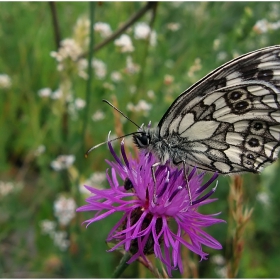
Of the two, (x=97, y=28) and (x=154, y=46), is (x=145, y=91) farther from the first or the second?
(x=97, y=28)

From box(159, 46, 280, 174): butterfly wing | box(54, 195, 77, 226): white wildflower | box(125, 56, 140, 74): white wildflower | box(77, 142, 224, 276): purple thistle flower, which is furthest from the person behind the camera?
box(125, 56, 140, 74): white wildflower

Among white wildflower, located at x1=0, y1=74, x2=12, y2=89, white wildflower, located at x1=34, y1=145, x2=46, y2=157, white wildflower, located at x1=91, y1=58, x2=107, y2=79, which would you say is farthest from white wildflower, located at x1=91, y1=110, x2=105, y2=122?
white wildflower, located at x1=0, y1=74, x2=12, y2=89

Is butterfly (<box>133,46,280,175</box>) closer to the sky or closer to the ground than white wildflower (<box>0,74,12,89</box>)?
closer to the ground

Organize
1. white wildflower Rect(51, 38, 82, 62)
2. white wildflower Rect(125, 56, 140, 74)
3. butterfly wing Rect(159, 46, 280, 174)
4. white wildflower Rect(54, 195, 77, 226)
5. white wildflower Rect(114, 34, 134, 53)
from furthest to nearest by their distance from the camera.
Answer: white wildflower Rect(125, 56, 140, 74), white wildflower Rect(114, 34, 134, 53), white wildflower Rect(54, 195, 77, 226), white wildflower Rect(51, 38, 82, 62), butterfly wing Rect(159, 46, 280, 174)

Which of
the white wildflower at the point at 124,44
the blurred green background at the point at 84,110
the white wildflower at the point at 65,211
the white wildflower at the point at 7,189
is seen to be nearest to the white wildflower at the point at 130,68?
the blurred green background at the point at 84,110

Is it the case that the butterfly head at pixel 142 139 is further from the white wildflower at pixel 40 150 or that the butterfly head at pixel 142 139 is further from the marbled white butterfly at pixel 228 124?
the white wildflower at pixel 40 150

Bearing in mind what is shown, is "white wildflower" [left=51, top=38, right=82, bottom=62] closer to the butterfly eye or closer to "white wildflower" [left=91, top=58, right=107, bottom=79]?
"white wildflower" [left=91, top=58, right=107, bottom=79]

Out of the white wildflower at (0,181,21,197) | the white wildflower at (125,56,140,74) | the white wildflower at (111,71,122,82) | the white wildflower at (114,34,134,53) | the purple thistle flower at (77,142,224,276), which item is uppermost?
the white wildflower at (114,34,134,53)
